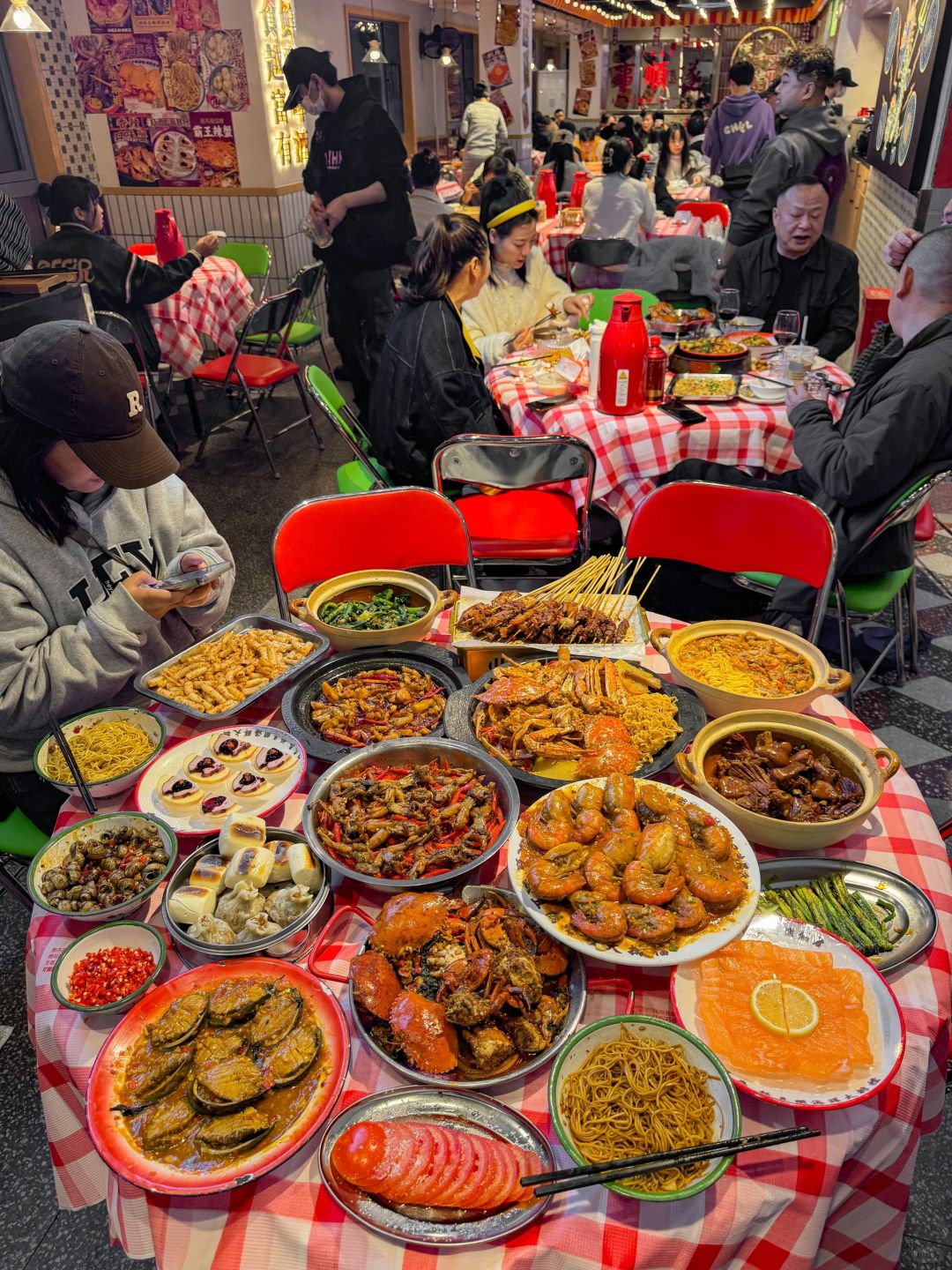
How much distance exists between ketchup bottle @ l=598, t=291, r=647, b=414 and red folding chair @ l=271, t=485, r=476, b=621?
42.6 inches

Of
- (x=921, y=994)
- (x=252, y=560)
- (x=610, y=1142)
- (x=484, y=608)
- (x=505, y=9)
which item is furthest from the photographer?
(x=505, y=9)

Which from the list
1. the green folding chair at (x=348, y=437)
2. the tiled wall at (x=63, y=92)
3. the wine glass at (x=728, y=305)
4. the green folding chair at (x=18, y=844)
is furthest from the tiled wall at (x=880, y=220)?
the tiled wall at (x=63, y=92)

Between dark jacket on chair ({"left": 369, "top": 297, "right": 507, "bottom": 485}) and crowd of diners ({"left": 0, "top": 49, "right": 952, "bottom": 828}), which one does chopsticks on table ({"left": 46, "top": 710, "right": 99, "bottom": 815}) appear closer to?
crowd of diners ({"left": 0, "top": 49, "right": 952, "bottom": 828})

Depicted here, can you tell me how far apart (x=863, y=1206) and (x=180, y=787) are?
4.27 ft

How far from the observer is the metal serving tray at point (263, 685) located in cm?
169

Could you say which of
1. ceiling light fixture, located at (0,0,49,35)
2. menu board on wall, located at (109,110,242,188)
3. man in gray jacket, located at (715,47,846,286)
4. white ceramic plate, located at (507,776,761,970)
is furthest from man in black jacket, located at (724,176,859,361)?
ceiling light fixture, located at (0,0,49,35)

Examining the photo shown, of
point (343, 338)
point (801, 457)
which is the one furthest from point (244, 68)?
point (801, 457)

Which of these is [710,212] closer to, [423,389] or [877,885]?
[423,389]

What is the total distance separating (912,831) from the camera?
145 centimetres

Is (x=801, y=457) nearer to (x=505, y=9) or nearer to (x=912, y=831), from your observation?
(x=912, y=831)

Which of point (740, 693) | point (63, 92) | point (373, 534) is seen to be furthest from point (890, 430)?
point (63, 92)

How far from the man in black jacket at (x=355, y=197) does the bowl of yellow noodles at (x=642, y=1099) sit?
5805 millimetres

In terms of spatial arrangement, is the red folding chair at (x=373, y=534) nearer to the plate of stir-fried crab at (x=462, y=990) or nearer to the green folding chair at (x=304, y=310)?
the plate of stir-fried crab at (x=462, y=990)

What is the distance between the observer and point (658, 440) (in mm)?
3166
